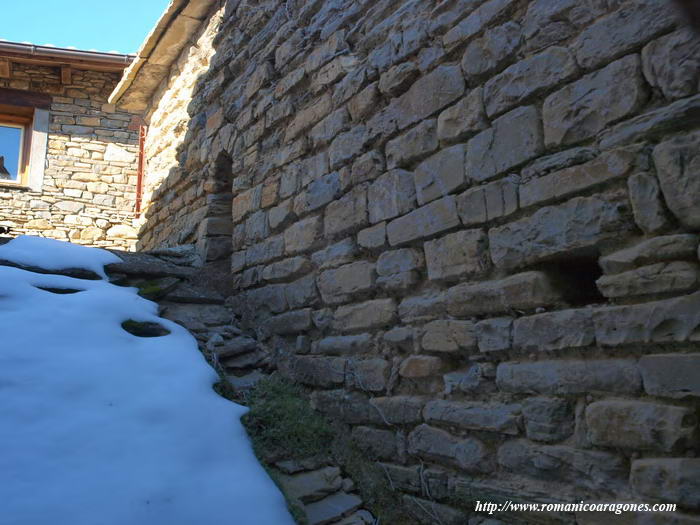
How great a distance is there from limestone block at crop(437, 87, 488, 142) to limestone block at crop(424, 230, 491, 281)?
0.37 metres

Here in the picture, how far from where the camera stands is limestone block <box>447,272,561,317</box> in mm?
1758

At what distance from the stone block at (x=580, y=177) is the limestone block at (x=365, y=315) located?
2.51ft

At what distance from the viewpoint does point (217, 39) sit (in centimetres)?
452

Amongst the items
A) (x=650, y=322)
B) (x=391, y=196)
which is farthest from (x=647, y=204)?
(x=391, y=196)

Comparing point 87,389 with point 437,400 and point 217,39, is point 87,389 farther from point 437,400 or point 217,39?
point 217,39

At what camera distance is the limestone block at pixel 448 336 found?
1962 mm

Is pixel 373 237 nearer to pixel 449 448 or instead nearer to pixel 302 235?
pixel 302 235

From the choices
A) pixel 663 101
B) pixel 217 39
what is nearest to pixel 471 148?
pixel 663 101

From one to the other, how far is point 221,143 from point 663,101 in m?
3.20

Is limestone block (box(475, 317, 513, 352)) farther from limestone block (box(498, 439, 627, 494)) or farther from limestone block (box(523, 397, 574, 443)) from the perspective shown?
limestone block (box(498, 439, 627, 494))

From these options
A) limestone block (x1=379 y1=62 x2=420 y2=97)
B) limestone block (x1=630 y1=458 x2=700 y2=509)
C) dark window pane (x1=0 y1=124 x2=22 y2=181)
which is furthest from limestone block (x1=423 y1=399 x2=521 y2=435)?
dark window pane (x1=0 y1=124 x2=22 y2=181)

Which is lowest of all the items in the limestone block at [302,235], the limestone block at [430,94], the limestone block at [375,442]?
the limestone block at [375,442]

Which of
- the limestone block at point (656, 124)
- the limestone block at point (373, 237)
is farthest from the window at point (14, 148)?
the limestone block at point (656, 124)

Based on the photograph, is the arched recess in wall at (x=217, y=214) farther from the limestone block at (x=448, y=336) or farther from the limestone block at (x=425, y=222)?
the limestone block at (x=448, y=336)
